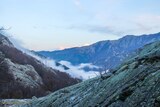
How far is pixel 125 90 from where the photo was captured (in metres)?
13.4

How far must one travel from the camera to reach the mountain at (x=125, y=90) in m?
11.8

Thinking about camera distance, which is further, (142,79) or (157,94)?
(142,79)

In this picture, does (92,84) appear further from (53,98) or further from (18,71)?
(18,71)

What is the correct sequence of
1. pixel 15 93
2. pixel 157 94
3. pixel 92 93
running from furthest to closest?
1. pixel 15 93
2. pixel 92 93
3. pixel 157 94

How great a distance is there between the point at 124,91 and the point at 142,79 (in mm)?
837

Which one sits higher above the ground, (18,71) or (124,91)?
(18,71)

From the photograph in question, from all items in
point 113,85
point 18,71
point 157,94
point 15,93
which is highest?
point 18,71

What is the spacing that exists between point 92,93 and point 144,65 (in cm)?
317

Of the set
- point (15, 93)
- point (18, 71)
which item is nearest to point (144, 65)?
point (15, 93)

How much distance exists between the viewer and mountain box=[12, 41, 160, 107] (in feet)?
38.9

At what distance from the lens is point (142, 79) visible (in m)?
13.2

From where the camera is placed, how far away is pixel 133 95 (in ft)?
41.0

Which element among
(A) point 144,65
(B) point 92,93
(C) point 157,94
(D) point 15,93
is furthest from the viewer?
(D) point 15,93

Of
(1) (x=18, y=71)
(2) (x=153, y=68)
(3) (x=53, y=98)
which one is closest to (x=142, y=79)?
(2) (x=153, y=68)
